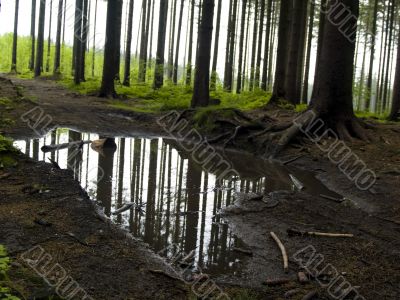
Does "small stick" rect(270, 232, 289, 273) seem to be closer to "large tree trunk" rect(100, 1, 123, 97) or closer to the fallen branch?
the fallen branch

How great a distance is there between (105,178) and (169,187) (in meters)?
1.13

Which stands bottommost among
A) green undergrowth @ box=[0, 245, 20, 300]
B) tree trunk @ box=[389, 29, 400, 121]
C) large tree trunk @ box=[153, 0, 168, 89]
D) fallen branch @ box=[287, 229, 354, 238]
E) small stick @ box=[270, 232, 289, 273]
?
small stick @ box=[270, 232, 289, 273]

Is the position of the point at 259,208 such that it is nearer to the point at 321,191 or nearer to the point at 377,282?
the point at 321,191

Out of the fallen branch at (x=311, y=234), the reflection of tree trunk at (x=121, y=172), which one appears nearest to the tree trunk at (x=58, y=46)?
the reflection of tree trunk at (x=121, y=172)

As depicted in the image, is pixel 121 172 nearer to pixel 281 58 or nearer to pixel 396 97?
pixel 281 58

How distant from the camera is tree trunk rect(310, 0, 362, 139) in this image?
10227mm

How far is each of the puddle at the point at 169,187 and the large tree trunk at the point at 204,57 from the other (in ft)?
11.5

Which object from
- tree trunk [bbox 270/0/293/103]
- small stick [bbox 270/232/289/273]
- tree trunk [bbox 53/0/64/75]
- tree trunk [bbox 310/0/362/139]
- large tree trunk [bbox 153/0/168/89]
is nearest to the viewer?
small stick [bbox 270/232/289/273]

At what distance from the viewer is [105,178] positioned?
7.42 m

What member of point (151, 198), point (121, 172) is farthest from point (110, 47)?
point (151, 198)

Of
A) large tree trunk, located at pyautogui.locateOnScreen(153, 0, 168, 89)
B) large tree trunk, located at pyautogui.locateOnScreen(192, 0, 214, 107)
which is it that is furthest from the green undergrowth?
large tree trunk, located at pyautogui.locateOnScreen(153, 0, 168, 89)

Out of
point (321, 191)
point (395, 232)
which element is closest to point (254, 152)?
point (321, 191)

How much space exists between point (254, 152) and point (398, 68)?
26.3 feet

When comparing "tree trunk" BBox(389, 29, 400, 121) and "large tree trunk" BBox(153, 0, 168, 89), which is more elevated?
"large tree trunk" BBox(153, 0, 168, 89)
